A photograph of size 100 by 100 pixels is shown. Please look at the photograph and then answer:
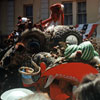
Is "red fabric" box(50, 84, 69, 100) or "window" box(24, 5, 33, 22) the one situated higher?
"window" box(24, 5, 33, 22)

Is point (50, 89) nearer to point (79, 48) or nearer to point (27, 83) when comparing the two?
point (27, 83)

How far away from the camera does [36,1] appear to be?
Result: 47.4 ft

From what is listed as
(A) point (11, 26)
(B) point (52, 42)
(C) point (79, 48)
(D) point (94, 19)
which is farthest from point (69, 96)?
(A) point (11, 26)

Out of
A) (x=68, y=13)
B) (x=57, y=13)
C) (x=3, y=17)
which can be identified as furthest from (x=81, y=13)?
(x=57, y=13)

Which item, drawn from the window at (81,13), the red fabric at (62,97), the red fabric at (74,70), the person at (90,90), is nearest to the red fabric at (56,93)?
the red fabric at (62,97)

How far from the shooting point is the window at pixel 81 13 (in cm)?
1384

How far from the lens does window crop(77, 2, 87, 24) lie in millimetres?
13837

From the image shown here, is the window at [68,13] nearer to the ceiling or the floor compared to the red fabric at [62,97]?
nearer to the ceiling

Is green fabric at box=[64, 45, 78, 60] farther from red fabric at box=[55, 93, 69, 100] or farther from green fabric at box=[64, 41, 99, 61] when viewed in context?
red fabric at box=[55, 93, 69, 100]

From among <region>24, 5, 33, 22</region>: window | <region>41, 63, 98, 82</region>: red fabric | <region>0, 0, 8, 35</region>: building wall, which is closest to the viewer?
<region>41, 63, 98, 82</region>: red fabric

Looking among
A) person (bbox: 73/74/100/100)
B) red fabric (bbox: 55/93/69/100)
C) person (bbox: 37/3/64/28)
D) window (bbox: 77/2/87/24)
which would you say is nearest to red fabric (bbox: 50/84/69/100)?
red fabric (bbox: 55/93/69/100)

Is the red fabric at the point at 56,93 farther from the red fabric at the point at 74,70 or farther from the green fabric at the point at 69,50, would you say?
the green fabric at the point at 69,50

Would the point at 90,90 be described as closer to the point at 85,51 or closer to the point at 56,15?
the point at 85,51

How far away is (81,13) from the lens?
1395cm
